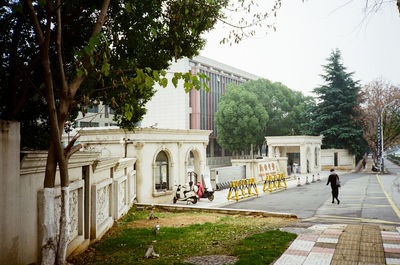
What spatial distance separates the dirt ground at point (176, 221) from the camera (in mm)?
11117

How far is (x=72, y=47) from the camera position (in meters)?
8.09

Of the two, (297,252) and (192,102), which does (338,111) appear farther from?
(297,252)

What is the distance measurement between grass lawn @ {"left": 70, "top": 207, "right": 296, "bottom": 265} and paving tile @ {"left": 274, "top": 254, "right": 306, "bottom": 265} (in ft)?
0.52

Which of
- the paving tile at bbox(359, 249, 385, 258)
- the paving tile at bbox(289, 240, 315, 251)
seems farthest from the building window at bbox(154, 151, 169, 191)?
the paving tile at bbox(359, 249, 385, 258)

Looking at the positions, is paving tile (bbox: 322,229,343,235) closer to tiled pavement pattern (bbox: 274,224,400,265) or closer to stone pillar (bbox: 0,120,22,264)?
tiled pavement pattern (bbox: 274,224,400,265)

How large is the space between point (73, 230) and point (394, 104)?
43.1 m

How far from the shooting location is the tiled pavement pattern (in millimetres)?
6633

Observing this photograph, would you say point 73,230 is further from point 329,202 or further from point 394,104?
point 394,104

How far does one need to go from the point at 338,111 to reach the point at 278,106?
874 cm

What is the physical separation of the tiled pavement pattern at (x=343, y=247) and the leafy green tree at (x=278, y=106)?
42136mm

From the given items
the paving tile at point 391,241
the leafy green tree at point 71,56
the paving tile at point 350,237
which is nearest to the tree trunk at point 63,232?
the leafy green tree at point 71,56

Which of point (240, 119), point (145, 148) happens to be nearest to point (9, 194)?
point (145, 148)

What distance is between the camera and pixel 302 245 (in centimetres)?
787

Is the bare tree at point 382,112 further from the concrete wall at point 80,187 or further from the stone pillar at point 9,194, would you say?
the stone pillar at point 9,194
